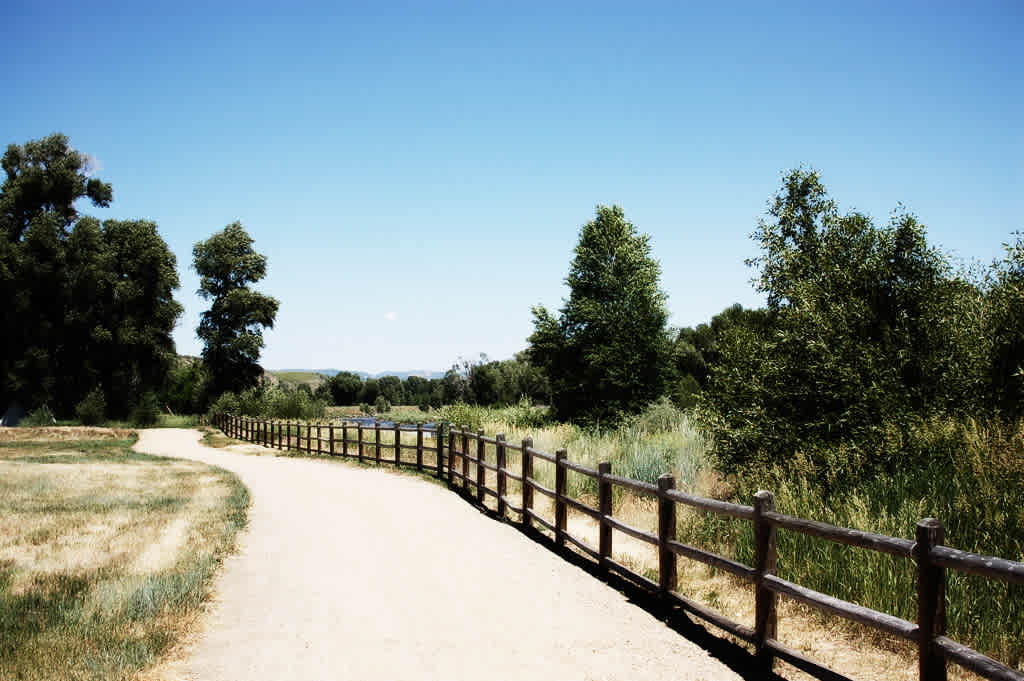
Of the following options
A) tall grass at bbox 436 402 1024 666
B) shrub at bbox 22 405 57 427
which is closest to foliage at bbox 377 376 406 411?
shrub at bbox 22 405 57 427

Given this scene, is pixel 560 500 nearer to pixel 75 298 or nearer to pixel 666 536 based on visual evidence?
pixel 666 536

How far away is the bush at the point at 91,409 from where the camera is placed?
47.5 metres

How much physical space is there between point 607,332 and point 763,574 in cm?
3296

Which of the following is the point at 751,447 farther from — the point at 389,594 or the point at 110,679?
the point at 110,679

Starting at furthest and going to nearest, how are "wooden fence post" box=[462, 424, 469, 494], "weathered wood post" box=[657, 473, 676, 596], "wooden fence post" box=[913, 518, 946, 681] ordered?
"wooden fence post" box=[462, 424, 469, 494] → "weathered wood post" box=[657, 473, 676, 596] → "wooden fence post" box=[913, 518, 946, 681]

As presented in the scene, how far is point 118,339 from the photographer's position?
4962cm

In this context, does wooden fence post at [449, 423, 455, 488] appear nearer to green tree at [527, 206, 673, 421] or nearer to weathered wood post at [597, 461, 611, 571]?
weathered wood post at [597, 461, 611, 571]

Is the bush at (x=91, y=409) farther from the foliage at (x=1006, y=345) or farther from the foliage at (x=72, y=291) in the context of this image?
the foliage at (x=1006, y=345)

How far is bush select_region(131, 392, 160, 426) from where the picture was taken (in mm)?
50969

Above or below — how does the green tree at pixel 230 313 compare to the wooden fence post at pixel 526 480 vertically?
Result: above

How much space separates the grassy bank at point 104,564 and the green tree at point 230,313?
40.9 m

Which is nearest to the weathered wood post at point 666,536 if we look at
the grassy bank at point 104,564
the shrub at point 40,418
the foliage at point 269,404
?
the grassy bank at point 104,564

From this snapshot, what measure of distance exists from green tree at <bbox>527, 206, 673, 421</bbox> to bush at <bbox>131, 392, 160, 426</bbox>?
29.9 meters

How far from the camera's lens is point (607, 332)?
38500 mm
